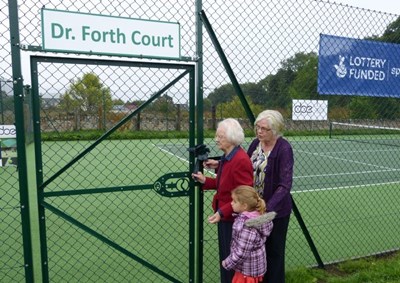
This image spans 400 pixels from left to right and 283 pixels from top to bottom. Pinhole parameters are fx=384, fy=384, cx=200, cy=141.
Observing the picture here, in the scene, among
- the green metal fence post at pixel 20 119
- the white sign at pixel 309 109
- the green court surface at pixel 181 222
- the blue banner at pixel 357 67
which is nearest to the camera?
the green metal fence post at pixel 20 119

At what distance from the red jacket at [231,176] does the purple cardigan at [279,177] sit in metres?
0.17

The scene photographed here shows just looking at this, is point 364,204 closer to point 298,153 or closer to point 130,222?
point 130,222

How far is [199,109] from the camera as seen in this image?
3590 mm

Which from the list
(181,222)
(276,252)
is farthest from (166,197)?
(276,252)

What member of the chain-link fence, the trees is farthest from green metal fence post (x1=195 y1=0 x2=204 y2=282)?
the trees

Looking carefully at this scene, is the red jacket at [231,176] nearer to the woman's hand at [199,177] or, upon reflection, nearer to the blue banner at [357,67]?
the woman's hand at [199,177]

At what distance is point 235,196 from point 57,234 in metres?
3.95

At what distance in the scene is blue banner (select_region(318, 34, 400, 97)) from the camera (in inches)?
172

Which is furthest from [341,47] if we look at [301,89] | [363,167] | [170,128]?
[363,167]

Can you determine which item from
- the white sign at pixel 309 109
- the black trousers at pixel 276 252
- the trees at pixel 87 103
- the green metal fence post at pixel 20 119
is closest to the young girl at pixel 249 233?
the black trousers at pixel 276 252

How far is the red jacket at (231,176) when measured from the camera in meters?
3.12

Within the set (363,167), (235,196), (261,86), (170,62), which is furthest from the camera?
(363,167)

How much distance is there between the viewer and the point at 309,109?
4.24m

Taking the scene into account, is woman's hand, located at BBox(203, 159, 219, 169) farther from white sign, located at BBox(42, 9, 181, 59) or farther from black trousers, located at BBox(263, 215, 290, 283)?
white sign, located at BBox(42, 9, 181, 59)
